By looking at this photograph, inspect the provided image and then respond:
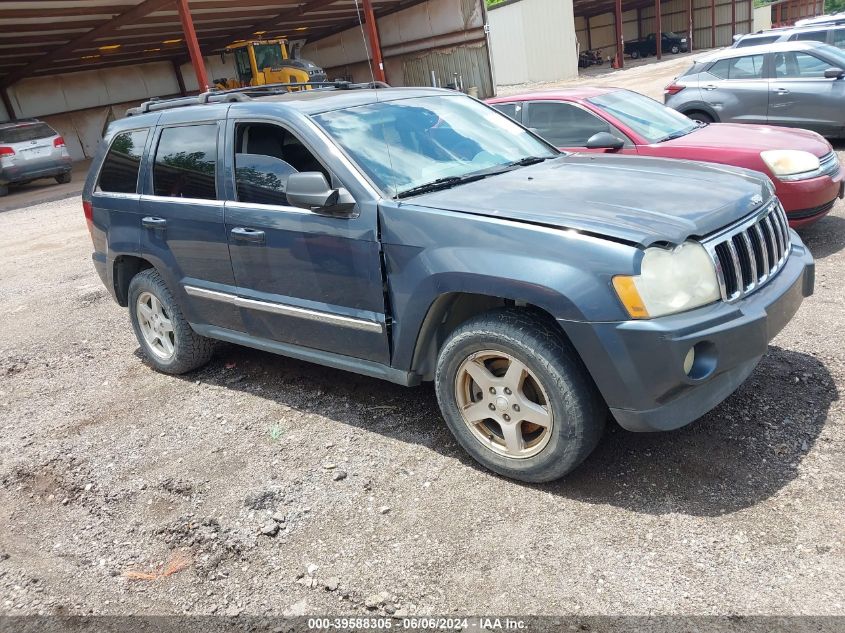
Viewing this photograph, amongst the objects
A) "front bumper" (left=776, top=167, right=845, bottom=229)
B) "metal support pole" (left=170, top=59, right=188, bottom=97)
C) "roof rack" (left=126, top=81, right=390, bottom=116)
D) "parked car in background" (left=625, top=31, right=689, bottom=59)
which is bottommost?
"parked car in background" (left=625, top=31, right=689, bottom=59)

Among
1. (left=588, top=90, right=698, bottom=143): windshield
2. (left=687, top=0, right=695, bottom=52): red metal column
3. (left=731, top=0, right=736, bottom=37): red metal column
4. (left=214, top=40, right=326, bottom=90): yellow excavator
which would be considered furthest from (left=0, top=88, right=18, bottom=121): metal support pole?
(left=731, top=0, right=736, bottom=37): red metal column

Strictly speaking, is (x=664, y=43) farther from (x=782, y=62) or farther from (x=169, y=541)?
(x=169, y=541)

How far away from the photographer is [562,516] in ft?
9.91

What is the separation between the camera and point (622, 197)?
10.6 ft

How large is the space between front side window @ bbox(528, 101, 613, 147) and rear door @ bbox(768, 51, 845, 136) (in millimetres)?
4447

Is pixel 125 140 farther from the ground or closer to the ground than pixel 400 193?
farther from the ground

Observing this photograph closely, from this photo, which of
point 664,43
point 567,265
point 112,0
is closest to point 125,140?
point 567,265

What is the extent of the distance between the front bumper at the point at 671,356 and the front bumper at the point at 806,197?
339 centimetres

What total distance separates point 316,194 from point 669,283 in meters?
1.70

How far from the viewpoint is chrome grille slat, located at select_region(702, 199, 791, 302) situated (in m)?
2.96

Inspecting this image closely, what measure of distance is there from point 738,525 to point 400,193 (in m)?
2.11

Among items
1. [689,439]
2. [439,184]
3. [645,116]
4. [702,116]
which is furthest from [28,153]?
[689,439]

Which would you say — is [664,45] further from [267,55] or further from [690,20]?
[267,55]

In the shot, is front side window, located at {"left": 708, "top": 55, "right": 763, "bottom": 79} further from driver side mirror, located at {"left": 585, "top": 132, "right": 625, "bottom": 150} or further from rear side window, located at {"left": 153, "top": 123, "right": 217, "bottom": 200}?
rear side window, located at {"left": 153, "top": 123, "right": 217, "bottom": 200}
